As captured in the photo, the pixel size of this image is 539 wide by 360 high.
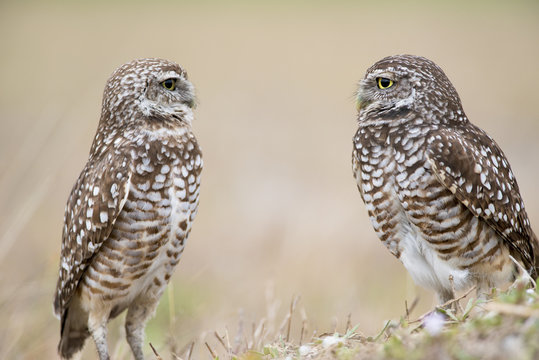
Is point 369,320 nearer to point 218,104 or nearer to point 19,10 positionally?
point 218,104

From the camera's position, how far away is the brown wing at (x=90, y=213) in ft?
14.6

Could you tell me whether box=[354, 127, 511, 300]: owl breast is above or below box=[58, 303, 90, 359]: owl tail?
above

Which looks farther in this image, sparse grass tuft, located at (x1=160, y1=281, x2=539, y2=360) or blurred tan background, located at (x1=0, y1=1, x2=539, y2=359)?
blurred tan background, located at (x1=0, y1=1, x2=539, y2=359)

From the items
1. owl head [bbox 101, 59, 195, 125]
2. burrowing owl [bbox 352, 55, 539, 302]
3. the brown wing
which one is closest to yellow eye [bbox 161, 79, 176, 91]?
owl head [bbox 101, 59, 195, 125]

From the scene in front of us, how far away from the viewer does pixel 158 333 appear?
21.4 ft

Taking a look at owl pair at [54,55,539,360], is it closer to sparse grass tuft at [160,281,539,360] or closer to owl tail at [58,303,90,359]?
owl tail at [58,303,90,359]

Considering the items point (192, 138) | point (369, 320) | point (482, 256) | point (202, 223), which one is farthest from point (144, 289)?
point (202, 223)

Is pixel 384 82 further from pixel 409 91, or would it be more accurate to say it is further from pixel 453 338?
pixel 453 338

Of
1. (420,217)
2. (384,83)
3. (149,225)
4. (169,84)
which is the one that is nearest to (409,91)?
(384,83)

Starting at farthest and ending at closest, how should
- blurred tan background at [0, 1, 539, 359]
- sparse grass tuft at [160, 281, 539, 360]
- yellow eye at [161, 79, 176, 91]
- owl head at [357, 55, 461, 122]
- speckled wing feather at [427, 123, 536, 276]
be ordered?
blurred tan background at [0, 1, 539, 359] → yellow eye at [161, 79, 176, 91] → owl head at [357, 55, 461, 122] → speckled wing feather at [427, 123, 536, 276] → sparse grass tuft at [160, 281, 539, 360]

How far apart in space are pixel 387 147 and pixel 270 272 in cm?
446

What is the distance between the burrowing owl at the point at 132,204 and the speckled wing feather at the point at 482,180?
1525mm

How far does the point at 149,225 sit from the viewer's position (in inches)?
175

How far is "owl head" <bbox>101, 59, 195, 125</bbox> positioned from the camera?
4691 millimetres
